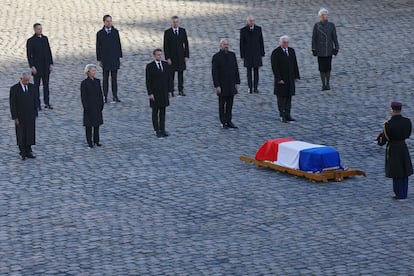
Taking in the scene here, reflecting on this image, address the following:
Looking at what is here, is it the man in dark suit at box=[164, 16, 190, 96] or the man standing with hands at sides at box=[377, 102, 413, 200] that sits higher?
the man in dark suit at box=[164, 16, 190, 96]

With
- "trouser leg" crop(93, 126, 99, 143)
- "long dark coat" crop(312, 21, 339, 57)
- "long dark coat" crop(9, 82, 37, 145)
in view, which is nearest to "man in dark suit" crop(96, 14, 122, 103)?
"trouser leg" crop(93, 126, 99, 143)

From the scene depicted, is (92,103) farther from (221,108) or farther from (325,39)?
(325,39)

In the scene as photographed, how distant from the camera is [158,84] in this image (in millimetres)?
22297

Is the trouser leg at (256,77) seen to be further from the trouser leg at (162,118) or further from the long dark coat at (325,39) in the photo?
the trouser leg at (162,118)

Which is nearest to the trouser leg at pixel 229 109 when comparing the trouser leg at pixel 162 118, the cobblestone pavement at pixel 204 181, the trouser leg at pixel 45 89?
the cobblestone pavement at pixel 204 181

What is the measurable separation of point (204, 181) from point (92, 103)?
145 inches

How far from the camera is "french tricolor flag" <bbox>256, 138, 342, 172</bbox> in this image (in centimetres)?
1866

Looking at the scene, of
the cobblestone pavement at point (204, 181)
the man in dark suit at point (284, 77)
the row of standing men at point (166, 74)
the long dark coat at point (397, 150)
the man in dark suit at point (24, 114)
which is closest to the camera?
the cobblestone pavement at point (204, 181)

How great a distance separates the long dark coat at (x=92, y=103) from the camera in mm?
21375

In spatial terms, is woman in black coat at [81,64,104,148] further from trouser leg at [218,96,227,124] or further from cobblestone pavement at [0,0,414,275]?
trouser leg at [218,96,227,124]

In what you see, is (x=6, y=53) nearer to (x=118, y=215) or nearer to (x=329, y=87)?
(x=329, y=87)

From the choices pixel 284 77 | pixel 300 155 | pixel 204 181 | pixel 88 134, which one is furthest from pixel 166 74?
pixel 300 155

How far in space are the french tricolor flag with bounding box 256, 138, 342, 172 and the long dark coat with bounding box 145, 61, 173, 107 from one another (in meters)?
3.14

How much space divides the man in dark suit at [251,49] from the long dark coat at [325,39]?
4.03ft
